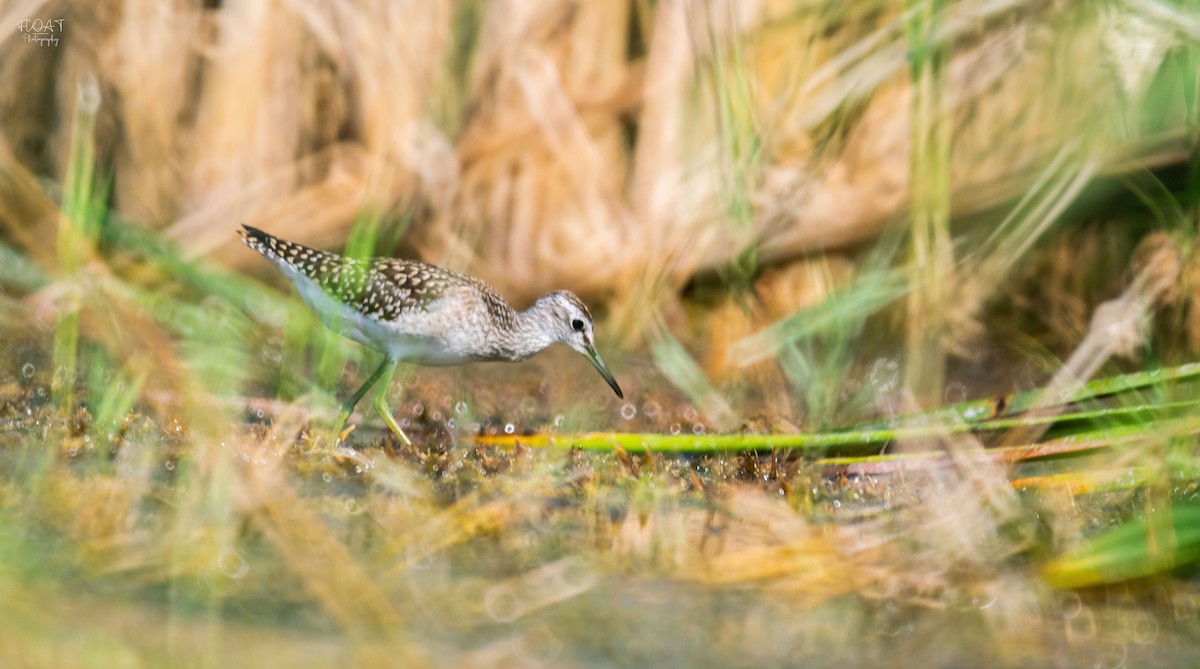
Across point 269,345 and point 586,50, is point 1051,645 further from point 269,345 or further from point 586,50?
point 586,50

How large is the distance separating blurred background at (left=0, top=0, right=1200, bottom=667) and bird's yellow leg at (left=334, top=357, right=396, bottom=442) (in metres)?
0.12

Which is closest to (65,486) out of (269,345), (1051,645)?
(269,345)

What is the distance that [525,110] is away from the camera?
18.1 feet

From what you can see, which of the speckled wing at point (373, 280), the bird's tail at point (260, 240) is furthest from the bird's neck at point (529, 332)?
the bird's tail at point (260, 240)

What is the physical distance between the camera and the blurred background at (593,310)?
2.69m

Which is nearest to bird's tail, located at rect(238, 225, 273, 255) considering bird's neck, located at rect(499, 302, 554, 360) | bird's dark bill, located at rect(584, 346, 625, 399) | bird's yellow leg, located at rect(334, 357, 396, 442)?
bird's yellow leg, located at rect(334, 357, 396, 442)

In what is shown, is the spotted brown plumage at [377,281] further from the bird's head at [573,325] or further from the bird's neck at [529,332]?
the bird's head at [573,325]

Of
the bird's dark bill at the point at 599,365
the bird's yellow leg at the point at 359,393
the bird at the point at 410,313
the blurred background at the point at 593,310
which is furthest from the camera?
the bird's dark bill at the point at 599,365

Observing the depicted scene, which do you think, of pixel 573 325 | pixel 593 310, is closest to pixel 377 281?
pixel 573 325

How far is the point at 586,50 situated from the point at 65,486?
318 cm

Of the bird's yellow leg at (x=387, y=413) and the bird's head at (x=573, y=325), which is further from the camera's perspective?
the bird's head at (x=573, y=325)

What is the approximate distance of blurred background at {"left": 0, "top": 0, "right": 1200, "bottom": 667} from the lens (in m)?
2.69

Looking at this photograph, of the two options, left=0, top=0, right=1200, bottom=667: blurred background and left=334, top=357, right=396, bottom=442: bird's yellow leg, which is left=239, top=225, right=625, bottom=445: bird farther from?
left=0, top=0, right=1200, bottom=667: blurred background

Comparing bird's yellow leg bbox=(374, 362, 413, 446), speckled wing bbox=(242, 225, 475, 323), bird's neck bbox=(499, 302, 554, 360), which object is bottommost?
bird's yellow leg bbox=(374, 362, 413, 446)
